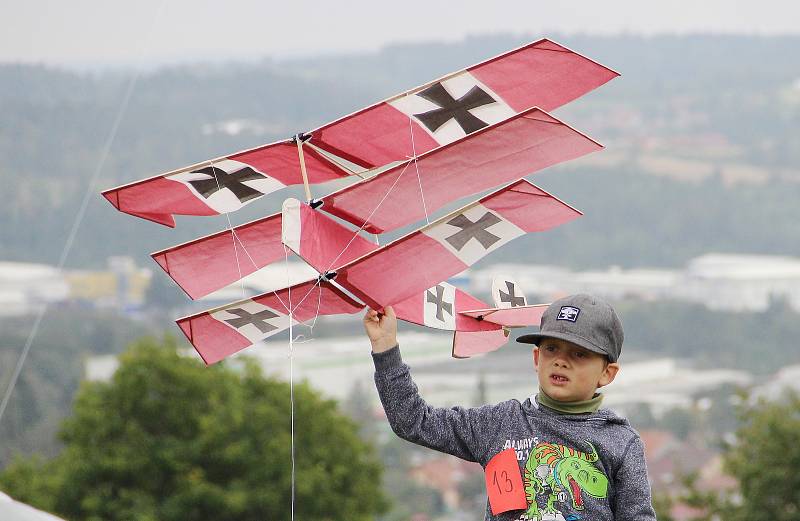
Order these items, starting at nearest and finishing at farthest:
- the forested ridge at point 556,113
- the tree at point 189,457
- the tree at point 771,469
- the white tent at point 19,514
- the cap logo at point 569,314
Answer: the white tent at point 19,514
the cap logo at point 569,314
the tree at point 189,457
the tree at point 771,469
the forested ridge at point 556,113

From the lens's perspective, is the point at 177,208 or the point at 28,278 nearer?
the point at 177,208

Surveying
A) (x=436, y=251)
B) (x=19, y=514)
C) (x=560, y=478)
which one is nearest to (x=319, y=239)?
(x=436, y=251)

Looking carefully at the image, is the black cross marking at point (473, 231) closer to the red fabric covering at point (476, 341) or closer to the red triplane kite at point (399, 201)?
the red triplane kite at point (399, 201)

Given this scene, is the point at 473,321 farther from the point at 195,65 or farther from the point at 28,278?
the point at 195,65

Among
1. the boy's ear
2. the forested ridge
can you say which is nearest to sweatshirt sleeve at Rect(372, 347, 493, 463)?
the boy's ear

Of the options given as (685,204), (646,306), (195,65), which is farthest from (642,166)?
(195,65)

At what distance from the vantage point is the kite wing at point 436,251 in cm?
252

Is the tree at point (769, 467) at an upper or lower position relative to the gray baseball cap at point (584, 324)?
lower

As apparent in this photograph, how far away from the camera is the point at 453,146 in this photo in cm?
254

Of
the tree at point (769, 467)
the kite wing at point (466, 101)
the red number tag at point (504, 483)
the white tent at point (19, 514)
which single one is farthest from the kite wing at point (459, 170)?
the tree at point (769, 467)

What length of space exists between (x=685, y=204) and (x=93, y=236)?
106 ft

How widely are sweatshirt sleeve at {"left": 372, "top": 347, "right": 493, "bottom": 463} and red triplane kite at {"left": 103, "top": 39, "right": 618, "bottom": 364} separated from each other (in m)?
0.15

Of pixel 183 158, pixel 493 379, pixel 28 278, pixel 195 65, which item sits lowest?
pixel 493 379

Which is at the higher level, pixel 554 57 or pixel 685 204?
pixel 685 204
